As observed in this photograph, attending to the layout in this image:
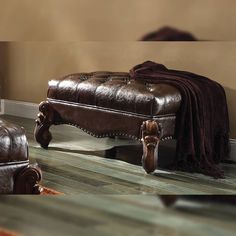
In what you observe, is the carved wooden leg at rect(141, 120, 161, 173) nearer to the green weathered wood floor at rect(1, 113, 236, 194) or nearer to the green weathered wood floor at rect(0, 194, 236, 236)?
the green weathered wood floor at rect(1, 113, 236, 194)

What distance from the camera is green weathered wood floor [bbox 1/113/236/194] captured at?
6.94 ft

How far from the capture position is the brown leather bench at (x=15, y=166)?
1.56 metres

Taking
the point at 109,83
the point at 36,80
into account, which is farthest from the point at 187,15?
the point at 36,80

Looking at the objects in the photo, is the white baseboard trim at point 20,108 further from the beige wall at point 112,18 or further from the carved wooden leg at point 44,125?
the beige wall at point 112,18

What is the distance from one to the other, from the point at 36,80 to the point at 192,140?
187 cm

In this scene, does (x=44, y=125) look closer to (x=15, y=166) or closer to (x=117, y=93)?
(x=117, y=93)

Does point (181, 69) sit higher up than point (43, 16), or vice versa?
point (43, 16)

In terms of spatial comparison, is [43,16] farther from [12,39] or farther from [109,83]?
[109,83]

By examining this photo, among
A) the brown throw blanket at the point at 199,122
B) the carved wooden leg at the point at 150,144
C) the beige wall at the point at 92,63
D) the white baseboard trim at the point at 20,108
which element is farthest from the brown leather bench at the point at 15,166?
the white baseboard trim at the point at 20,108

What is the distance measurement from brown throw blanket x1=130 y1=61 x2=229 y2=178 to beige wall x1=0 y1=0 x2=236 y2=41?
2.28m

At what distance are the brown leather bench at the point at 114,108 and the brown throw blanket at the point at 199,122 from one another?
60mm

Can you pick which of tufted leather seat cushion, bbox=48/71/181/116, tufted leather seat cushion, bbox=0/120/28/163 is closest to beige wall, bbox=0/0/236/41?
tufted leather seat cushion, bbox=0/120/28/163

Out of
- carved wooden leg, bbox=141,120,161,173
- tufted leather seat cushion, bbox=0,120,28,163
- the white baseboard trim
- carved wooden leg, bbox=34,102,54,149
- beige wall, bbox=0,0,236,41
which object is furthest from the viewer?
the white baseboard trim

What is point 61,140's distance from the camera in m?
3.17
